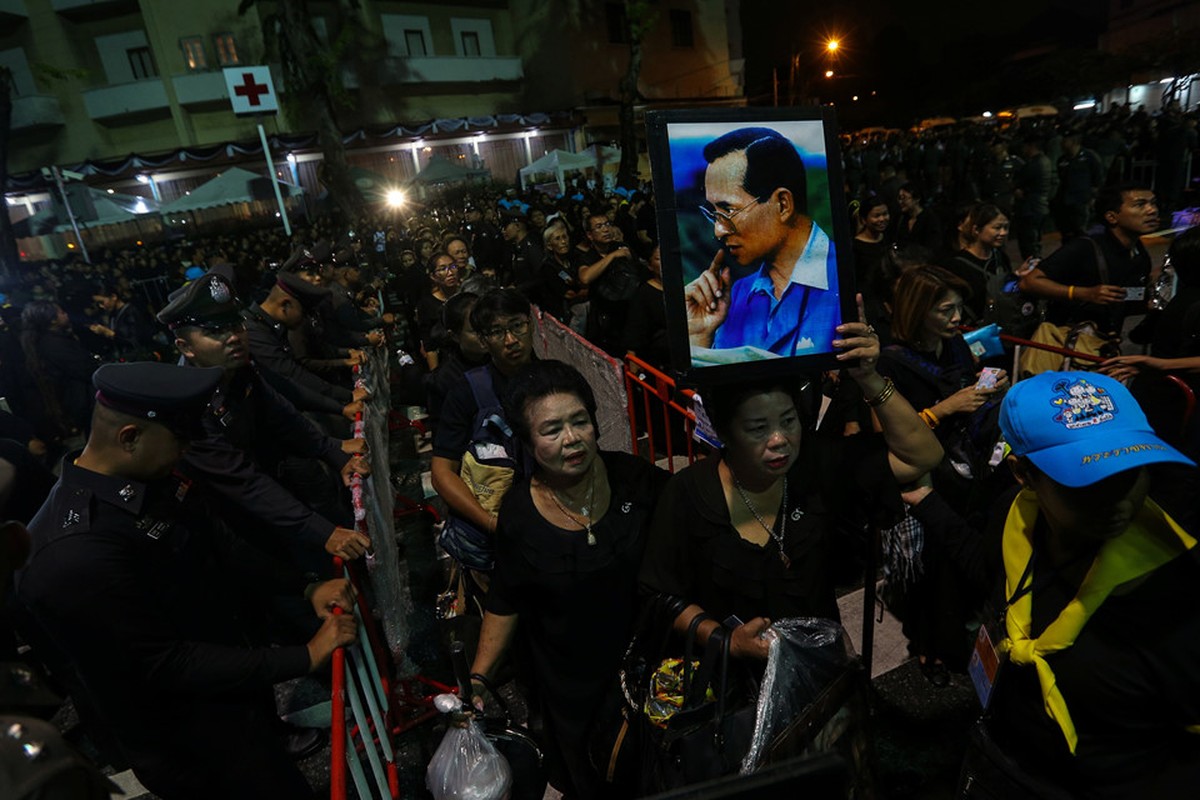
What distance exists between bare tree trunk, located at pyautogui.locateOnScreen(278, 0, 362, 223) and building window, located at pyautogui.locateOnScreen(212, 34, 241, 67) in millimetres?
5937

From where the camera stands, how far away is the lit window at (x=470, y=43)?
35.6 meters

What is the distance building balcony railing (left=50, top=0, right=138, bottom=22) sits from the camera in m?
27.7

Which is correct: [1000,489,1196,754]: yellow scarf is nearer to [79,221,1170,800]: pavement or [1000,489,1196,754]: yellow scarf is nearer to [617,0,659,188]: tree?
[79,221,1170,800]: pavement

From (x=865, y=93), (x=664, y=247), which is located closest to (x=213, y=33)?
(x=664, y=247)

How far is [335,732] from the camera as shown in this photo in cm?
175

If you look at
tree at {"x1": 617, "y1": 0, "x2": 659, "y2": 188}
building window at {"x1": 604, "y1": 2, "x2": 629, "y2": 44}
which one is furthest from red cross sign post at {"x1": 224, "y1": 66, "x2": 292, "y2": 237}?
building window at {"x1": 604, "y1": 2, "x2": 629, "y2": 44}

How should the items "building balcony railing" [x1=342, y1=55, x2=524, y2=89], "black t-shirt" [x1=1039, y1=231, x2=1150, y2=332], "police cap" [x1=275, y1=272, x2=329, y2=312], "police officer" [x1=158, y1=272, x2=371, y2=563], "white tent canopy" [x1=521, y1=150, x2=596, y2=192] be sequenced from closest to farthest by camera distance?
"police officer" [x1=158, y1=272, x2=371, y2=563] → "black t-shirt" [x1=1039, y1=231, x2=1150, y2=332] → "police cap" [x1=275, y1=272, x2=329, y2=312] → "white tent canopy" [x1=521, y1=150, x2=596, y2=192] → "building balcony railing" [x1=342, y1=55, x2=524, y2=89]

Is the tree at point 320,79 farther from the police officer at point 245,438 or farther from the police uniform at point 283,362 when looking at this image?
the police officer at point 245,438

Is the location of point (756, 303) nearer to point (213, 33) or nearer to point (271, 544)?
point (271, 544)

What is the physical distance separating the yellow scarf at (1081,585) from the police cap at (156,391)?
9.09 ft

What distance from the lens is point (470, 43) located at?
35938 millimetres

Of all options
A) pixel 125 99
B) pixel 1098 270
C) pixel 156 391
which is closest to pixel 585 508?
pixel 156 391

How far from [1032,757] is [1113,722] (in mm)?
317

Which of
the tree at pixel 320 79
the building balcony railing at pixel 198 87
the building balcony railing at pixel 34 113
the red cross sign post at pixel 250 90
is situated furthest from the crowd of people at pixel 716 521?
the building balcony railing at pixel 34 113
